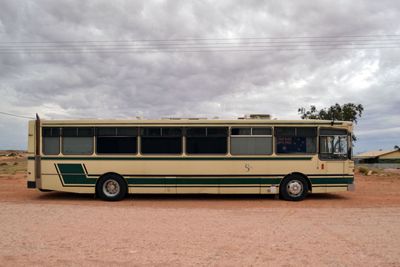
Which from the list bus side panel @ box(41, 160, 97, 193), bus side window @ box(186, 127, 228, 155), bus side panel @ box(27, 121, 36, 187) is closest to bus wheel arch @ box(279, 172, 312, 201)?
bus side window @ box(186, 127, 228, 155)

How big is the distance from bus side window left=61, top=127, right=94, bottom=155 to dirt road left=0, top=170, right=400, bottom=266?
7.48 feet

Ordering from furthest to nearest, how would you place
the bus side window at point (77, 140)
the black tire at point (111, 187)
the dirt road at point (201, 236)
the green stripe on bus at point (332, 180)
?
the bus side window at point (77, 140), the black tire at point (111, 187), the green stripe on bus at point (332, 180), the dirt road at point (201, 236)

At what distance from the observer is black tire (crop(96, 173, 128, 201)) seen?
13570 mm

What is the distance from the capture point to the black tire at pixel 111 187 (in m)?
13.6

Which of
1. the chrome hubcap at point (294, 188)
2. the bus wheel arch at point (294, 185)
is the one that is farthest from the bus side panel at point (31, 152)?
the chrome hubcap at point (294, 188)

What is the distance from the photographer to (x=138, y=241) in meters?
7.20

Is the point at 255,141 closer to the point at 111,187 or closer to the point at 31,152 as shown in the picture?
the point at 111,187

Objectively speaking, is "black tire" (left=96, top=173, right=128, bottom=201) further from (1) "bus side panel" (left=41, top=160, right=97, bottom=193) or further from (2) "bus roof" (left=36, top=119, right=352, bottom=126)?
(2) "bus roof" (left=36, top=119, right=352, bottom=126)

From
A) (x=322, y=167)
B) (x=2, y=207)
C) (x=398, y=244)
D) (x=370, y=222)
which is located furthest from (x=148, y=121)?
(x=398, y=244)

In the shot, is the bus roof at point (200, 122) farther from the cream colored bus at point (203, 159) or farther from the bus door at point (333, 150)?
the bus door at point (333, 150)

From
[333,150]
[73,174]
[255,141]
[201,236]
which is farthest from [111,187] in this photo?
[333,150]

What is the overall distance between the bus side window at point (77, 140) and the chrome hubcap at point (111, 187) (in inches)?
50.1

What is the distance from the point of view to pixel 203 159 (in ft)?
44.3

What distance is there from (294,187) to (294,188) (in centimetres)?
3
